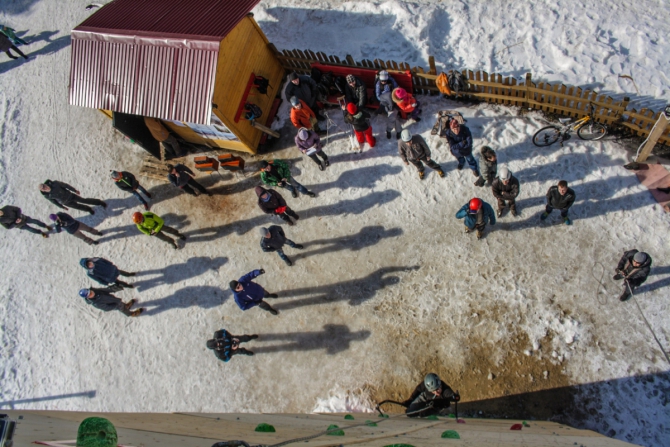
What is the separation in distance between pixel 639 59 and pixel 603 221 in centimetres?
432

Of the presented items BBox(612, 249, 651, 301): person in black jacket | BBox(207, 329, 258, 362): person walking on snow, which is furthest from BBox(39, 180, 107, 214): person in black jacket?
BBox(612, 249, 651, 301): person in black jacket

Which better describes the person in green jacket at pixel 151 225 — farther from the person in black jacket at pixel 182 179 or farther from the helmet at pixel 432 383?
the helmet at pixel 432 383

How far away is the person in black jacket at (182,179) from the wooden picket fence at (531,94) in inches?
165

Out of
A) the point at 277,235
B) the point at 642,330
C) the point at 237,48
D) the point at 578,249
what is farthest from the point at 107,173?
the point at 642,330

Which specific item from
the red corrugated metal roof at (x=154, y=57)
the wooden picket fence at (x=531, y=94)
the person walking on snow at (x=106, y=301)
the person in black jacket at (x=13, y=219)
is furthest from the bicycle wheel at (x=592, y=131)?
the person in black jacket at (x=13, y=219)

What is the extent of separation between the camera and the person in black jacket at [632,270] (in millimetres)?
7648

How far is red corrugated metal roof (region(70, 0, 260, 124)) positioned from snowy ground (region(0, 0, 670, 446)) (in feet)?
7.93

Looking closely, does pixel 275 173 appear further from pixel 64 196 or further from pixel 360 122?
pixel 64 196

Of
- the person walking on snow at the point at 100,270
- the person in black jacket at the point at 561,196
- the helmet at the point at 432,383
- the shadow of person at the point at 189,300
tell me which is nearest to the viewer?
the helmet at the point at 432,383

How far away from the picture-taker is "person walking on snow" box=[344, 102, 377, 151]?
9945mm

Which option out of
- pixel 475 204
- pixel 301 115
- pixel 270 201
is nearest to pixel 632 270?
pixel 475 204

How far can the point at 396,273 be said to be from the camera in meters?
9.94

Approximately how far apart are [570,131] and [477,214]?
3.40 meters

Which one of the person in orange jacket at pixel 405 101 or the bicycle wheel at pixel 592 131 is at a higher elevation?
the person in orange jacket at pixel 405 101
